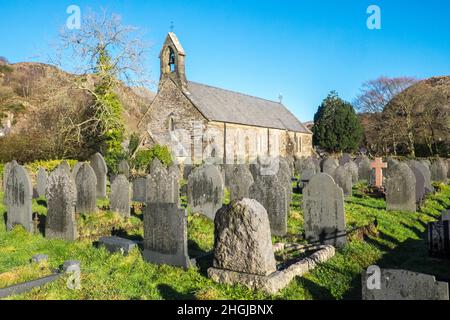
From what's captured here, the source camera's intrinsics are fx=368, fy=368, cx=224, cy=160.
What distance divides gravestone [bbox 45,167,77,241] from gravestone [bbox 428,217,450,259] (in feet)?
23.6

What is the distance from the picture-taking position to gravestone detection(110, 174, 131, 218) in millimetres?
10234

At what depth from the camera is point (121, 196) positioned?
33.8ft

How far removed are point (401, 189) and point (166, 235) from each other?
8238 mm

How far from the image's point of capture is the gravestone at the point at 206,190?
10.9 metres

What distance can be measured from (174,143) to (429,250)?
2387 cm

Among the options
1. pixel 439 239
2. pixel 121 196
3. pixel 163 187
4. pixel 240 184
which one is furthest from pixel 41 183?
pixel 439 239

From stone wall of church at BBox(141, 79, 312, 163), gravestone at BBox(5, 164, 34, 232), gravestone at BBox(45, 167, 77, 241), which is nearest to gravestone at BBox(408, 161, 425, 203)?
gravestone at BBox(45, 167, 77, 241)

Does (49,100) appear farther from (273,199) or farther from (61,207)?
(273,199)

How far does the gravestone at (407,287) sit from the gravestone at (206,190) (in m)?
7.24

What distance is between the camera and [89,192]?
10.5 metres

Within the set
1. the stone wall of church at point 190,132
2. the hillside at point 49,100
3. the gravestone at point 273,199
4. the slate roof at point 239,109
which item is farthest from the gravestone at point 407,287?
the slate roof at point 239,109

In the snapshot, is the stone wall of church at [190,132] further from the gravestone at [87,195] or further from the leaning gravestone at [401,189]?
the gravestone at [87,195]

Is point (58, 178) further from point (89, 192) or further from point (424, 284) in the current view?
point (424, 284)
